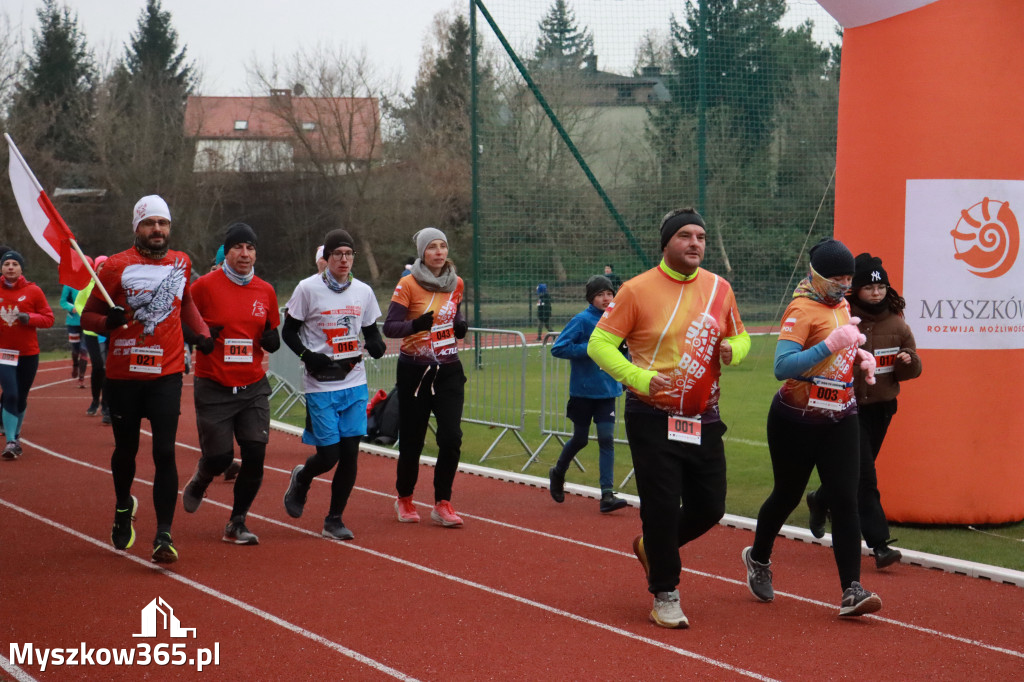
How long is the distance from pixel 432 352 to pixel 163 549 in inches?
94.1

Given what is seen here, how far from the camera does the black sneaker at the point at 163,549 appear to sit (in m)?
6.98

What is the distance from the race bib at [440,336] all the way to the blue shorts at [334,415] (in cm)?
67

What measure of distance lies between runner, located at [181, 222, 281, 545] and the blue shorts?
36 centimetres

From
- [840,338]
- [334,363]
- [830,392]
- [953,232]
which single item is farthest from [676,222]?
[953,232]

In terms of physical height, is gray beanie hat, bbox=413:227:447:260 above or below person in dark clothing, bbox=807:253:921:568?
above

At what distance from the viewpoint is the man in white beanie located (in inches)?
269

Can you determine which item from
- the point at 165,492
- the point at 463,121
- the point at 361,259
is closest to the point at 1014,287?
the point at 165,492

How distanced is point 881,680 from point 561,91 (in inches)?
438

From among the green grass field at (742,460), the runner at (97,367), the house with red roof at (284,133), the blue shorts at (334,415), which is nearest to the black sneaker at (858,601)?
the green grass field at (742,460)

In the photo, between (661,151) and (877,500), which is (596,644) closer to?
(877,500)

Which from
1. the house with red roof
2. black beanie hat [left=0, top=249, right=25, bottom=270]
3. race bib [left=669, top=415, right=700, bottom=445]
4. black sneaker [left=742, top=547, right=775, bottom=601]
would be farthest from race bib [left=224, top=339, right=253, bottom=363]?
the house with red roof

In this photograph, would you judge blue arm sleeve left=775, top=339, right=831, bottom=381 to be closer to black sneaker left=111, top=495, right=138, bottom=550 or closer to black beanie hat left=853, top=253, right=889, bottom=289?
black beanie hat left=853, top=253, right=889, bottom=289

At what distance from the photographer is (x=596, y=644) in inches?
216

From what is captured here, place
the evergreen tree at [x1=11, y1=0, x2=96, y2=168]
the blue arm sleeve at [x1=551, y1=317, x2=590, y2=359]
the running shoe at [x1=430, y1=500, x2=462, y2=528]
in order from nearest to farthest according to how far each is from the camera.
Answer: the running shoe at [x1=430, y1=500, x2=462, y2=528] < the blue arm sleeve at [x1=551, y1=317, x2=590, y2=359] < the evergreen tree at [x1=11, y1=0, x2=96, y2=168]
